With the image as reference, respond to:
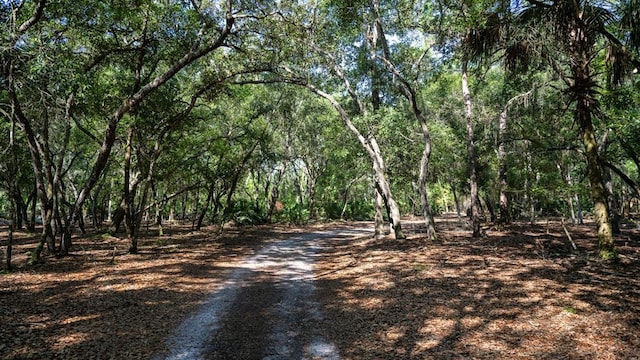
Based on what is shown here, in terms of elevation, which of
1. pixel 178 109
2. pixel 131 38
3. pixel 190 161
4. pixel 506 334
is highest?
pixel 131 38

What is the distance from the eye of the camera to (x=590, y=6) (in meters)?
8.11

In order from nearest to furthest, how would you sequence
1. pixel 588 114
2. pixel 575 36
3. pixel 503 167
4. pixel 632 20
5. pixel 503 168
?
pixel 632 20, pixel 575 36, pixel 588 114, pixel 503 167, pixel 503 168

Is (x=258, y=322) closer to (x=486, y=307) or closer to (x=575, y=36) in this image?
(x=486, y=307)

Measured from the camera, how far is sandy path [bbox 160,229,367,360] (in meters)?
6.12

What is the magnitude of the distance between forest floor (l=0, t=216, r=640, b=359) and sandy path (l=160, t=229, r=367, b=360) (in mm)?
102

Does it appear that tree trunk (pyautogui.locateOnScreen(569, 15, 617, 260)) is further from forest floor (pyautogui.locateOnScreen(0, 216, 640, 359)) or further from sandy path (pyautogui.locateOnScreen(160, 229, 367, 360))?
sandy path (pyautogui.locateOnScreen(160, 229, 367, 360))

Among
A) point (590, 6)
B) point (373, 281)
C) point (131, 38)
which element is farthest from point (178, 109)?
point (590, 6)

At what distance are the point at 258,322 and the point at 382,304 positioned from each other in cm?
278

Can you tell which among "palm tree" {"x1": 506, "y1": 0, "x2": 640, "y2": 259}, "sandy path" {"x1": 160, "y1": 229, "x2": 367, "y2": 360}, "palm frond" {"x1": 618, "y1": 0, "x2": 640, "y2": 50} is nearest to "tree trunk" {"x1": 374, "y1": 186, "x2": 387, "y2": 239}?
"sandy path" {"x1": 160, "y1": 229, "x2": 367, "y2": 360}

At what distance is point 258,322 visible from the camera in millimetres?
7418

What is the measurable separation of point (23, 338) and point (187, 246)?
1100 centimetres

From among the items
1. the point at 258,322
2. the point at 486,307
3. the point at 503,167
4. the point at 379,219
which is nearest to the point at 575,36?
the point at 486,307

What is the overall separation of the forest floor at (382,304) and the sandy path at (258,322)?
102 millimetres

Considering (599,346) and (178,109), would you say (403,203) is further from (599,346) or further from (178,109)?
(599,346)
